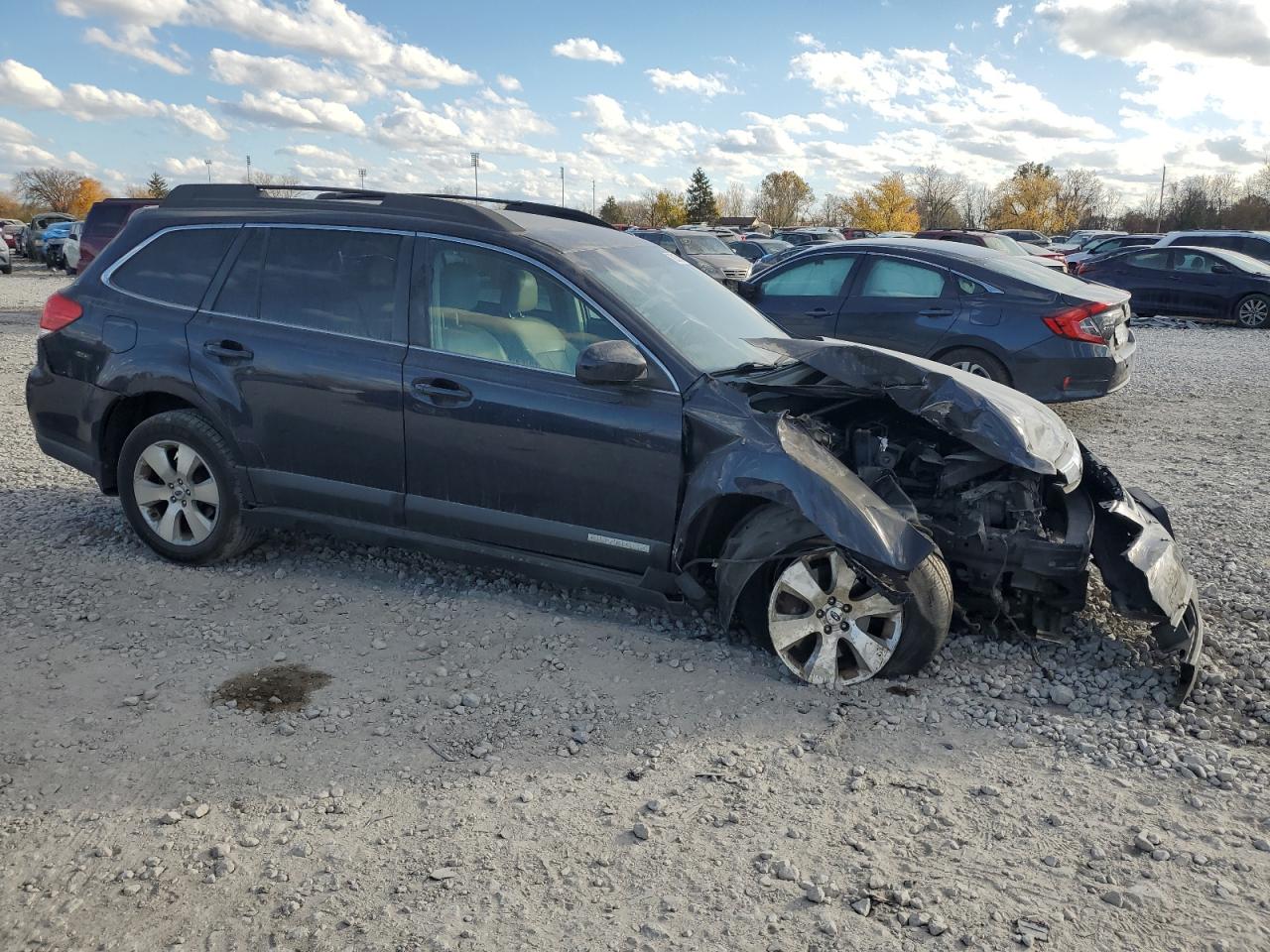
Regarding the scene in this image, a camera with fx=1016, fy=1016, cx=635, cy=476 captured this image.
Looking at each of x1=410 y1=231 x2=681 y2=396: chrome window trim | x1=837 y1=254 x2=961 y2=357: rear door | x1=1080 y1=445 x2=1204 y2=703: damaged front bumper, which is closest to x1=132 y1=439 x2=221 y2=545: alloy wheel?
x1=410 y1=231 x2=681 y2=396: chrome window trim

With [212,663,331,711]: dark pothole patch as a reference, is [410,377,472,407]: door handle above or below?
above

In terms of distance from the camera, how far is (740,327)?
4.99 metres

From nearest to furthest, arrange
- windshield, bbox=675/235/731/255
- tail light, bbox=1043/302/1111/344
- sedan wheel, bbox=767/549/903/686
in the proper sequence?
sedan wheel, bbox=767/549/903/686, tail light, bbox=1043/302/1111/344, windshield, bbox=675/235/731/255

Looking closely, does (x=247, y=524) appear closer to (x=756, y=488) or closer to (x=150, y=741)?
(x=150, y=741)

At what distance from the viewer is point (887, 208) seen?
83688 millimetres

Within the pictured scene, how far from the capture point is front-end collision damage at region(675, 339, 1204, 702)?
388 centimetres

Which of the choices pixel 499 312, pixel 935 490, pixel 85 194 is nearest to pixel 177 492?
pixel 499 312

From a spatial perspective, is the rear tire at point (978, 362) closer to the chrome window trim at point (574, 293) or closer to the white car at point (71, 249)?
the chrome window trim at point (574, 293)

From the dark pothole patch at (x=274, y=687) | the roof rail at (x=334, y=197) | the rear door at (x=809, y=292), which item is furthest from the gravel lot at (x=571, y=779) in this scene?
the rear door at (x=809, y=292)

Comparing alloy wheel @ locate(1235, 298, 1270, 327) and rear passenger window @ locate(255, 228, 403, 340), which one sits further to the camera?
alloy wheel @ locate(1235, 298, 1270, 327)

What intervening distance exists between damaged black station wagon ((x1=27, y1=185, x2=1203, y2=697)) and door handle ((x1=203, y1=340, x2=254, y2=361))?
13 mm

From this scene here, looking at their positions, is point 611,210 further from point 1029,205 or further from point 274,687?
point 274,687

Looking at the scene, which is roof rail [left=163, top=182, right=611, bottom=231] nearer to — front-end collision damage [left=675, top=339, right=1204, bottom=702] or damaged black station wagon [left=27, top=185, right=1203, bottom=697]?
damaged black station wagon [left=27, top=185, right=1203, bottom=697]

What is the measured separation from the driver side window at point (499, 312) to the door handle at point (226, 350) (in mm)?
907
